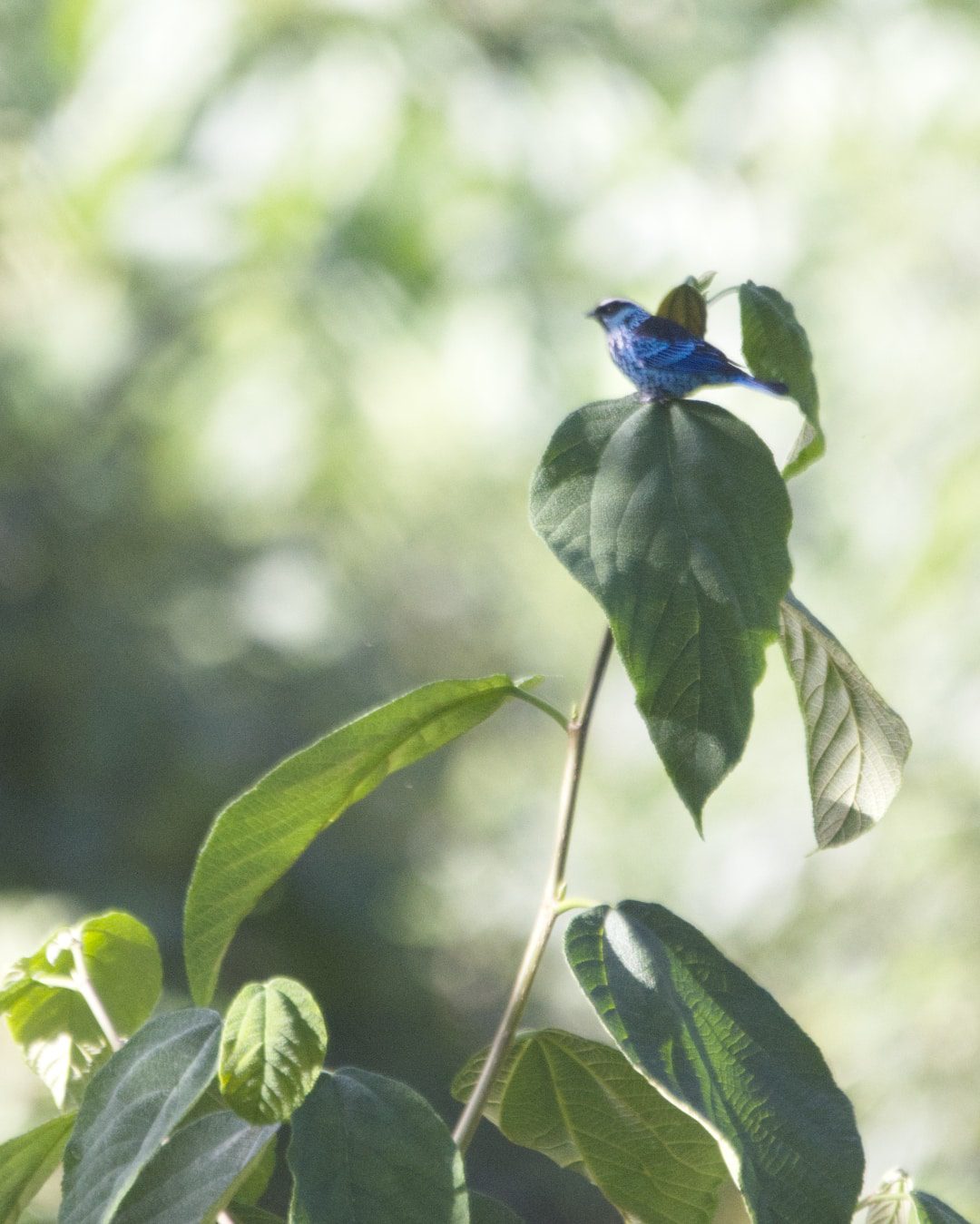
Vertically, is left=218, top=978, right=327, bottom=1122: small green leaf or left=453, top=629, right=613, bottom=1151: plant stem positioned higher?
left=453, top=629, right=613, bottom=1151: plant stem

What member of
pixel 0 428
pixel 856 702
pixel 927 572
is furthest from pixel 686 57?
pixel 856 702

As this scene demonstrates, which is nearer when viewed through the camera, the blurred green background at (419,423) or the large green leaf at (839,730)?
the large green leaf at (839,730)

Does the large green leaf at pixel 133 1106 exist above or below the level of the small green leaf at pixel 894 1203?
below

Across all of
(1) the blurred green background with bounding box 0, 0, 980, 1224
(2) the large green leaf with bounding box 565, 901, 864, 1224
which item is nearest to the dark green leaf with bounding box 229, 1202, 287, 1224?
(2) the large green leaf with bounding box 565, 901, 864, 1224

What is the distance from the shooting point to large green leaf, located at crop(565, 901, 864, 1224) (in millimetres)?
266

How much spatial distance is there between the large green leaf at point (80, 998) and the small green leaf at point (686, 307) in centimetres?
23

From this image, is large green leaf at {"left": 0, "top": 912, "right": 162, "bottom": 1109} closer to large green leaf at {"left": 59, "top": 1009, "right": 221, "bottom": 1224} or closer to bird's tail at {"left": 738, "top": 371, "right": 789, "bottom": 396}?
large green leaf at {"left": 59, "top": 1009, "right": 221, "bottom": 1224}

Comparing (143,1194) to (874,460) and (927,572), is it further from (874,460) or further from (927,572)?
(874,460)

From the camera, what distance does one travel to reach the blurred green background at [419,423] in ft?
5.79

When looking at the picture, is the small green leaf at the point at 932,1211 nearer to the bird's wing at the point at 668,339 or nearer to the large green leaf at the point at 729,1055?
the large green leaf at the point at 729,1055

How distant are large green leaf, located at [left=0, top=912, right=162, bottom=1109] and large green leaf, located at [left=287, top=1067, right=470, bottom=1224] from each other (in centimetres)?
10

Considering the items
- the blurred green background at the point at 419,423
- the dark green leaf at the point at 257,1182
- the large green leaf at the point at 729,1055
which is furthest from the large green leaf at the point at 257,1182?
the blurred green background at the point at 419,423

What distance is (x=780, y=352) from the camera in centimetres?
32

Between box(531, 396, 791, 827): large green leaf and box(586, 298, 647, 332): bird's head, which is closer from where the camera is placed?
box(531, 396, 791, 827): large green leaf
